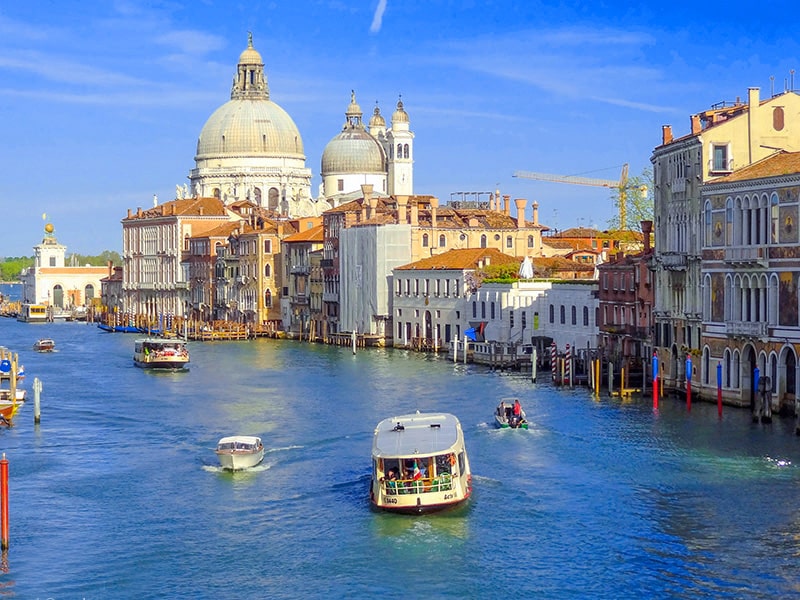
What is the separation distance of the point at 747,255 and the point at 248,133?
262 ft

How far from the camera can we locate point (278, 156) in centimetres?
11369

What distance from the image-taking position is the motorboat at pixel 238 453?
1177 inches

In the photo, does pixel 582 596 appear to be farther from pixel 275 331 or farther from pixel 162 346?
pixel 275 331

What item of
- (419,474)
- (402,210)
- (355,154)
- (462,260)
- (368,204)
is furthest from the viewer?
(355,154)

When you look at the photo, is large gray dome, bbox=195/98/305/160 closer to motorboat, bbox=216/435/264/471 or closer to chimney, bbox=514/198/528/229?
chimney, bbox=514/198/528/229

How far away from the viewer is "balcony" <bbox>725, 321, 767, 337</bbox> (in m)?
35.4

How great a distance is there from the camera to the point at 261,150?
11312 cm

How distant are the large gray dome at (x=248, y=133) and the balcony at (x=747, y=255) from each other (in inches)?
3098

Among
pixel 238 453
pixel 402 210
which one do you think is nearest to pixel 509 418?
pixel 238 453

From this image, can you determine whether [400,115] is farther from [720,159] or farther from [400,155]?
[720,159]

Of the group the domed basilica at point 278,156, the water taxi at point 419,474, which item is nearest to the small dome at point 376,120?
the domed basilica at point 278,156

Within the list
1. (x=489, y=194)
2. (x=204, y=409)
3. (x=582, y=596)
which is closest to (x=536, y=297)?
(x=204, y=409)

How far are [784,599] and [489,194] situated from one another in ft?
193

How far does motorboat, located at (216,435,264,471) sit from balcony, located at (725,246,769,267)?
12396 mm
